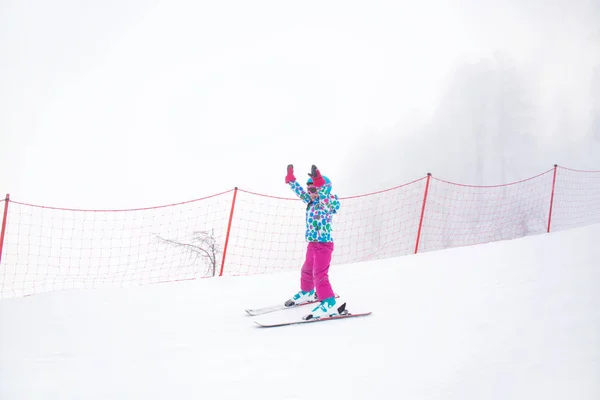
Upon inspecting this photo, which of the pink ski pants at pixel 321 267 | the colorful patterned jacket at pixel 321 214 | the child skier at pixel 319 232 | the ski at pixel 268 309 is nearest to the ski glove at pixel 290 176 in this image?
the child skier at pixel 319 232

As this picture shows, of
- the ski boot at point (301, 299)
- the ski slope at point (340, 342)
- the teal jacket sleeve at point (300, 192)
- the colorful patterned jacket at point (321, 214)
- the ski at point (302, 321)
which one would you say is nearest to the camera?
the ski slope at point (340, 342)

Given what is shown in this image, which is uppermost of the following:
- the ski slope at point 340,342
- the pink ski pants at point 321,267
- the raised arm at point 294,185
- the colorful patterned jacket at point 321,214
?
the raised arm at point 294,185

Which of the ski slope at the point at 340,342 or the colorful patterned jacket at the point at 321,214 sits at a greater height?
the colorful patterned jacket at the point at 321,214

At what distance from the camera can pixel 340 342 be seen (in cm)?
344

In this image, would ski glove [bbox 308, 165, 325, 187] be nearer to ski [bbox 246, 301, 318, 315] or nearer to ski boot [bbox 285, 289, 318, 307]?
ski boot [bbox 285, 289, 318, 307]

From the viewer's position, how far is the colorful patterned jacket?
14.1ft

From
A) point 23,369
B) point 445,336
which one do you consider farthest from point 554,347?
point 23,369

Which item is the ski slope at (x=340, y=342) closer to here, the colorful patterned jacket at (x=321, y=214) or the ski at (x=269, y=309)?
the ski at (x=269, y=309)

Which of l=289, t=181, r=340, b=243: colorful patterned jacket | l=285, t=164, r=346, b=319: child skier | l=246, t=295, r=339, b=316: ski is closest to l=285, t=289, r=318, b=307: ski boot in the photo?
l=246, t=295, r=339, b=316: ski

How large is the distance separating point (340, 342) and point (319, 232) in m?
1.20

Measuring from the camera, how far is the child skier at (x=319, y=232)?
13.6 feet

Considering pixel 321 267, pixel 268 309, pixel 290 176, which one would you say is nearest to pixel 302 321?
pixel 321 267

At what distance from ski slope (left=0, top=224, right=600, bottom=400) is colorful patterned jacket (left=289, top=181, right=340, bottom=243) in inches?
33.7

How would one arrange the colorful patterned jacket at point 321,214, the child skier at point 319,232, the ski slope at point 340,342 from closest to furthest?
the ski slope at point 340,342, the child skier at point 319,232, the colorful patterned jacket at point 321,214
